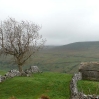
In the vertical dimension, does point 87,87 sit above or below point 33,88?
below

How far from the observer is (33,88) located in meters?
39.4

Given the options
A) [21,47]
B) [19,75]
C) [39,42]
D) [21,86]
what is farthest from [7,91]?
[39,42]

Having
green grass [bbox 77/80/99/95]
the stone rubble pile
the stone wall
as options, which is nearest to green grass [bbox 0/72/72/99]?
the stone wall

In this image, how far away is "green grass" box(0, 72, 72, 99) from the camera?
35.8m

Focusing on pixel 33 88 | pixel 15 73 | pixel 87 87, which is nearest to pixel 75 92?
pixel 87 87

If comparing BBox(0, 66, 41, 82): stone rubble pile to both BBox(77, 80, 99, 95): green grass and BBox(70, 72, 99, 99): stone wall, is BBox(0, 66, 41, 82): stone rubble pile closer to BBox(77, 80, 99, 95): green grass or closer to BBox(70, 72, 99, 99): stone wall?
BBox(70, 72, 99, 99): stone wall

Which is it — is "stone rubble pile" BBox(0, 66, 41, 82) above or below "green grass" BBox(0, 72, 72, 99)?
above

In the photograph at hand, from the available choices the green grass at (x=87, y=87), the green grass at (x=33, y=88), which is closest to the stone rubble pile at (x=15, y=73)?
the green grass at (x=33, y=88)

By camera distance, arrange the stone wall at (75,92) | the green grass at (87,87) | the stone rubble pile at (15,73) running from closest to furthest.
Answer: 1. the stone wall at (75,92)
2. the green grass at (87,87)
3. the stone rubble pile at (15,73)

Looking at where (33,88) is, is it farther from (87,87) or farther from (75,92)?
(87,87)

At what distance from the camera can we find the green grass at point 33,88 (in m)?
35.8

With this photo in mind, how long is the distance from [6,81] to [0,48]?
1546cm

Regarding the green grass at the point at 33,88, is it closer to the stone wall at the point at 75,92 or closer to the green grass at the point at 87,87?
the stone wall at the point at 75,92

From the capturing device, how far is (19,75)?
51125 millimetres
